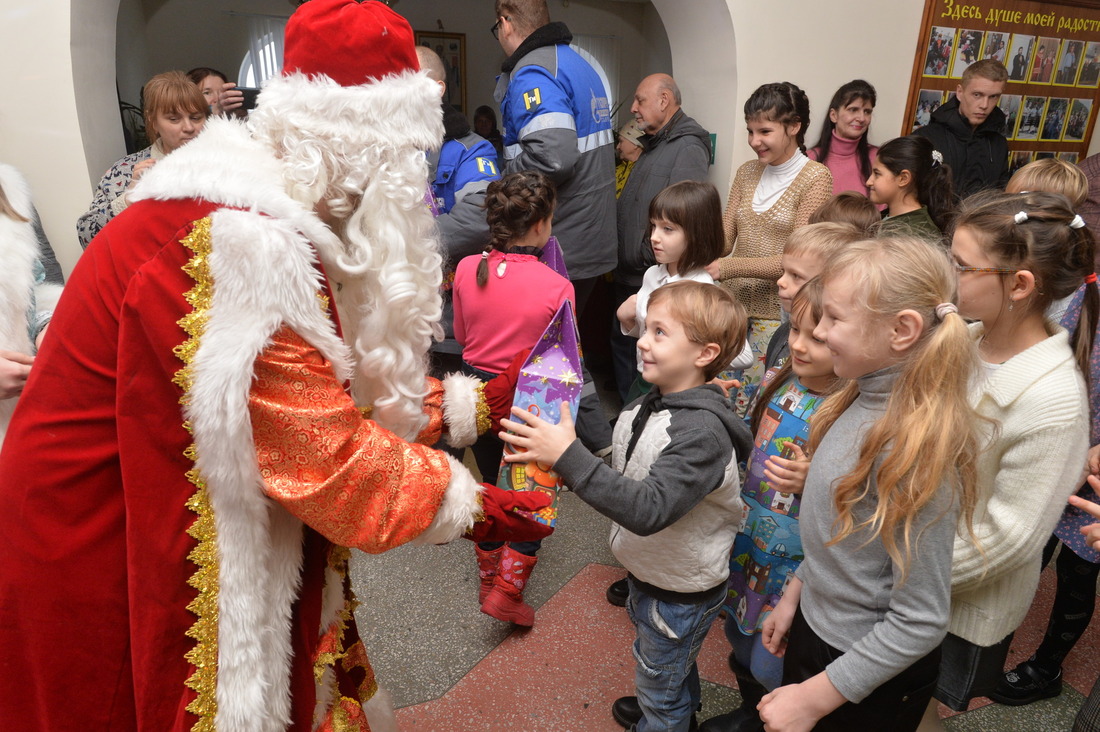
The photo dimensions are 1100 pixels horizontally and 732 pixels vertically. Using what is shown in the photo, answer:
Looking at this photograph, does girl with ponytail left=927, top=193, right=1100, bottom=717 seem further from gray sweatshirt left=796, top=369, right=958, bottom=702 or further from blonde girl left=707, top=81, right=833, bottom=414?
blonde girl left=707, top=81, right=833, bottom=414

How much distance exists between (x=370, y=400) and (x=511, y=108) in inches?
80.0

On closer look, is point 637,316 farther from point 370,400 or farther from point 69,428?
point 69,428

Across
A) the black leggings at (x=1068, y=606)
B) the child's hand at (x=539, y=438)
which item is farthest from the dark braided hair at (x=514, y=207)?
the black leggings at (x=1068, y=606)

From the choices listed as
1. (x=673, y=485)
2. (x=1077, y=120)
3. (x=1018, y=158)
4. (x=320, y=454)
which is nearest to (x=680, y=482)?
(x=673, y=485)

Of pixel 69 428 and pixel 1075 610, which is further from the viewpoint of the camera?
pixel 1075 610

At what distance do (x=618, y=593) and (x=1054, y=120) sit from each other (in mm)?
4828

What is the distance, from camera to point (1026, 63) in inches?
182

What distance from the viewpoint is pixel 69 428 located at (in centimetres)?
108

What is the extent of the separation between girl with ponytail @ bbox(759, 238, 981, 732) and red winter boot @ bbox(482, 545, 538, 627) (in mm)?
1158

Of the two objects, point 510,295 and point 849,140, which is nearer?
point 510,295

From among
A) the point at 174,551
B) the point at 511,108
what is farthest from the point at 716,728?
the point at 511,108

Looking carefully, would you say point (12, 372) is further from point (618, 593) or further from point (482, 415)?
point (618, 593)

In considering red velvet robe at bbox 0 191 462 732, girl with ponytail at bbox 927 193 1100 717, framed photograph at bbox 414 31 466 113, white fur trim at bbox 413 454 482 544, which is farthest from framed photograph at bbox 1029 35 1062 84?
red velvet robe at bbox 0 191 462 732

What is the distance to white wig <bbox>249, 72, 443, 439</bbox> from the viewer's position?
1163 millimetres
